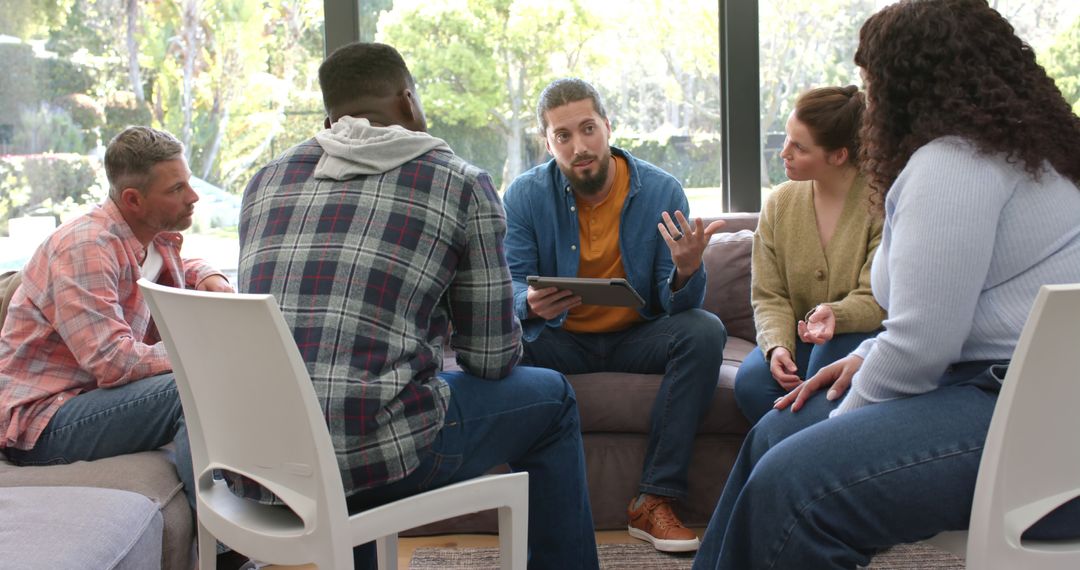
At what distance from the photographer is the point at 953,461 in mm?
1377

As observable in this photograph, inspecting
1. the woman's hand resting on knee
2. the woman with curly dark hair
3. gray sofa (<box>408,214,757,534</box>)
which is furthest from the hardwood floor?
the woman with curly dark hair

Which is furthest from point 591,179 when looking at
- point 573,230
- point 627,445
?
point 627,445

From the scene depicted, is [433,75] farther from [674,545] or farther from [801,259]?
[674,545]

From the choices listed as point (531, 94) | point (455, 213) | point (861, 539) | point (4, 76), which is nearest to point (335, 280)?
point (455, 213)

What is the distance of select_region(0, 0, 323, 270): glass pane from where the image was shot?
144 inches

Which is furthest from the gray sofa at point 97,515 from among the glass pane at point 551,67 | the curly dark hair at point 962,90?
the glass pane at point 551,67

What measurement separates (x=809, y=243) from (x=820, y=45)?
5.35 feet

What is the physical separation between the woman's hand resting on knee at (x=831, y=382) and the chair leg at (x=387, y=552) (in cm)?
83

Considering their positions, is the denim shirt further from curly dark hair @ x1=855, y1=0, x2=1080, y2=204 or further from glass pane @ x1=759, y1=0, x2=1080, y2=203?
curly dark hair @ x1=855, y1=0, x2=1080, y2=204

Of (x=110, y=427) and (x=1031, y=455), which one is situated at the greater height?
(x=1031, y=455)

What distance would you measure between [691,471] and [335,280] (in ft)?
4.68

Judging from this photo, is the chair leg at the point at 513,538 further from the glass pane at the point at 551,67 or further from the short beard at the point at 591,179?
the glass pane at the point at 551,67

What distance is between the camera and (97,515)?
1841 mm

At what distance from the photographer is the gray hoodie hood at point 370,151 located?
1.74 m
